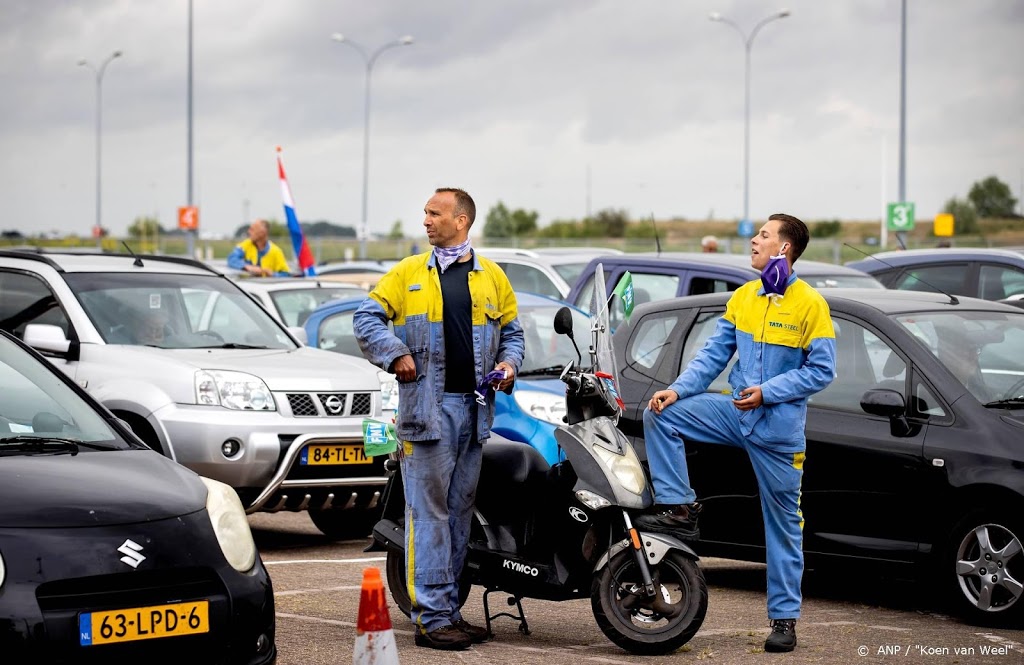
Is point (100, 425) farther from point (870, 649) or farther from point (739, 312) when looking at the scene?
point (870, 649)

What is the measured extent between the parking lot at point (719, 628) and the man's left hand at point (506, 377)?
3.71ft

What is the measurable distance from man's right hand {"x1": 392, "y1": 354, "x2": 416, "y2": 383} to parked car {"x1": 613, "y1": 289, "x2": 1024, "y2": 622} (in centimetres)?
156

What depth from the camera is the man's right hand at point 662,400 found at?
263 inches

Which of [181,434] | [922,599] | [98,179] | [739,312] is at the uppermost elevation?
[98,179]

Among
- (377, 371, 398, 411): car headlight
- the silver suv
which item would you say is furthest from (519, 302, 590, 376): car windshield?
the silver suv

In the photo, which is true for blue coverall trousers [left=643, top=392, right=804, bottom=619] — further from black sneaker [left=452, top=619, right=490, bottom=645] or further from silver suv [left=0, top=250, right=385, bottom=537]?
silver suv [left=0, top=250, right=385, bottom=537]

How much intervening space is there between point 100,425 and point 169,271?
4481mm

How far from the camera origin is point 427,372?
639 cm

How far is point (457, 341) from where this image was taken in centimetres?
648

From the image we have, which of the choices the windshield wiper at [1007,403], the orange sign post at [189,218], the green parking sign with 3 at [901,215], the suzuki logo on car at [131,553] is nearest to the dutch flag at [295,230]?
the windshield wiper at [1007,403]

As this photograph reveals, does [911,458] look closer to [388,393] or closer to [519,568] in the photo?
[519,568]

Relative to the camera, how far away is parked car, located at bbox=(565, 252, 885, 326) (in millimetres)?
11336

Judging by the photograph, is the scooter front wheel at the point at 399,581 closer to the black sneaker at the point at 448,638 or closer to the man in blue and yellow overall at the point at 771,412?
the black sneaker at the point at 448,638

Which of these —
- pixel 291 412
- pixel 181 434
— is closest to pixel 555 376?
pixel 291 412
